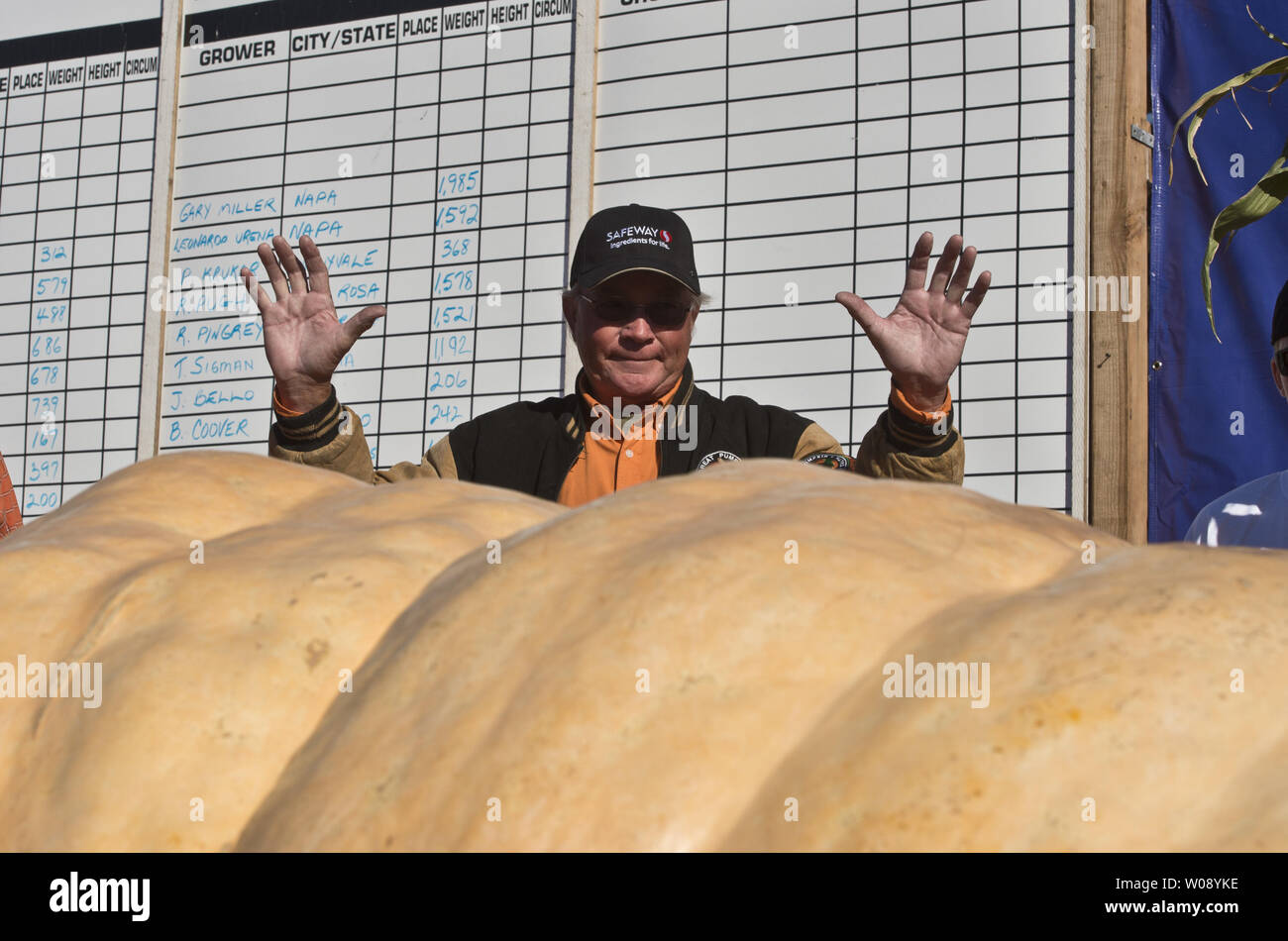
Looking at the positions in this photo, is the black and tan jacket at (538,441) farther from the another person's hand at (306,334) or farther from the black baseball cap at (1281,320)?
the black baseball cap at (1281,320)

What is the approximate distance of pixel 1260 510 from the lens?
2656mm

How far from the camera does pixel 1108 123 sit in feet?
11.0

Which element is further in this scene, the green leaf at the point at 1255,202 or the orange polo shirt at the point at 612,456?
the orange polo shirt at the point at 612,456

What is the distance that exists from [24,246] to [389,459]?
1746 mm

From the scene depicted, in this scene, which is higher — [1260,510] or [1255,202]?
[1255,202]

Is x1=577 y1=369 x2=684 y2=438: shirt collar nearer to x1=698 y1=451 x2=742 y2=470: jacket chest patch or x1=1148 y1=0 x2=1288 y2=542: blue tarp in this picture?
x1=698 y1=451 x2=742 y2=470: jacket chest patch

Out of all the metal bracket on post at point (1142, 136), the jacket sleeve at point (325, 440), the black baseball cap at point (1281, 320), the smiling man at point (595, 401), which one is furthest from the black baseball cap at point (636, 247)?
the metal bracket on post at point (1142, 136)

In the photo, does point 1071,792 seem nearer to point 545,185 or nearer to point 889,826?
point 889,826

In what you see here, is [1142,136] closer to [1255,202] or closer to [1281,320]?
[1281,320]

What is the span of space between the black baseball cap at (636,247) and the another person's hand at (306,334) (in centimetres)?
48

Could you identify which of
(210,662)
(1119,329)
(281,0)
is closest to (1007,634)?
(210,662)

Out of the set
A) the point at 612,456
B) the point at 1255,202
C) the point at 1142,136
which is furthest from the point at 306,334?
the point at 1142,136

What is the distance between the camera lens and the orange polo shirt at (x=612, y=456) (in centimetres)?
274

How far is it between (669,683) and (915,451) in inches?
58.6
